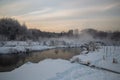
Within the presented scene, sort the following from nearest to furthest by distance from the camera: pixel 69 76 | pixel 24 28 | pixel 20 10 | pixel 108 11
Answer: pixel 69 76 → pixel 108 11 → pixel 20 10 → pixel 24 28

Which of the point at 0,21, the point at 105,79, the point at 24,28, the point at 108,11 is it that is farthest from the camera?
the point at 24,28

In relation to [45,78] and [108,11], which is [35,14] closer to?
[108,11]

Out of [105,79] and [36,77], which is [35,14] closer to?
[36,77]

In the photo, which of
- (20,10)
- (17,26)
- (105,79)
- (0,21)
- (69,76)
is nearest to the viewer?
(105,79)

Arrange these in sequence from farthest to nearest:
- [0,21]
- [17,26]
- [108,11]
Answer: [17,26], [0,21], [108,11]

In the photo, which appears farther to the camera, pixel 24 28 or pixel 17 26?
pixel 24 28

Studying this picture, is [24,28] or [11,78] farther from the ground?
[24,28]

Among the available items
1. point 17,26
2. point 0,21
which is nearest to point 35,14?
point 0,21

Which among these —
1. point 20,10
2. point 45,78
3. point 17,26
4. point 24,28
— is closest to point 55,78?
point 45,78

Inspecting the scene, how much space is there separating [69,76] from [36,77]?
0.88 meters

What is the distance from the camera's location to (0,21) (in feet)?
54.9

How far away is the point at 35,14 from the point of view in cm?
781

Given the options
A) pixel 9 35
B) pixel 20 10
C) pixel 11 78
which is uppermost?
pixel 20 10

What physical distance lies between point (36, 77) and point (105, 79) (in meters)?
1.78
